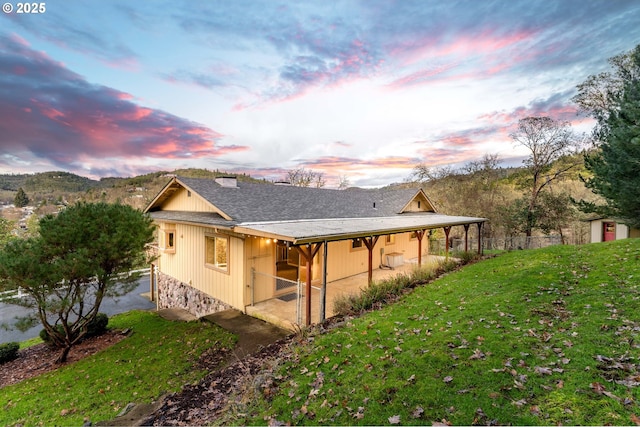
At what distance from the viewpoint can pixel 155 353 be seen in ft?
25.7

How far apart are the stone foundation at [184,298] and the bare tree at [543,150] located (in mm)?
25142

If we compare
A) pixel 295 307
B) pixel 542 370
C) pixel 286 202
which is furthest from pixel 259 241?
pixel 542 370

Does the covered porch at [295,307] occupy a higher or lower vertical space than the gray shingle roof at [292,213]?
lower

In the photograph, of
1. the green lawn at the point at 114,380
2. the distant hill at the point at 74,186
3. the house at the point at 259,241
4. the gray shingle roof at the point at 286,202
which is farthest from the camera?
the distant hill at the point at 74,186

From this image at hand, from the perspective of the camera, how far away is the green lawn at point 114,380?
552 cm

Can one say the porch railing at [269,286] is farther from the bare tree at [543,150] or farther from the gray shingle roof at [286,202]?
the bare tree at [543,150]

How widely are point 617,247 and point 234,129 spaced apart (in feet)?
68.1

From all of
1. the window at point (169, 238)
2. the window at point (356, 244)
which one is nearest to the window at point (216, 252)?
the window at point (169, 238)

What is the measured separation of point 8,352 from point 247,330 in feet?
27.1

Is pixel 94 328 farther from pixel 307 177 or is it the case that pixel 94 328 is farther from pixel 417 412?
pixel 307 177

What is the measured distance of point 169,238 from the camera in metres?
13.3

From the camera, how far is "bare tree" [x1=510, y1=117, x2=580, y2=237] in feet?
73.2

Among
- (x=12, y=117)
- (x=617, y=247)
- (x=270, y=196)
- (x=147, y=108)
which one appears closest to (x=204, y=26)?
(x=147, y=108)

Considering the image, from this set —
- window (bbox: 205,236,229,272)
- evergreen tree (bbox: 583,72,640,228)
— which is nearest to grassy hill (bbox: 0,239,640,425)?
window (bbox: 205,236,229,272)
